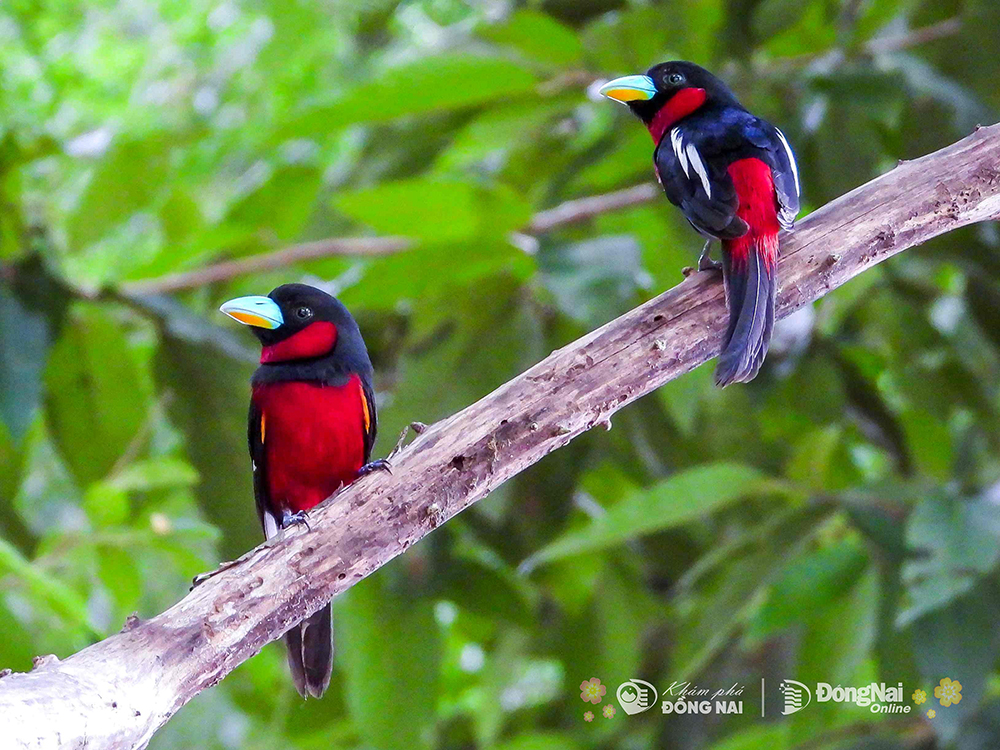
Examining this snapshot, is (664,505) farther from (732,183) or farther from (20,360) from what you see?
(20,360)

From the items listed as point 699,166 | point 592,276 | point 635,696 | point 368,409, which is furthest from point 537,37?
point 635,696

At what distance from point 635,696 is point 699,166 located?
6.30ft

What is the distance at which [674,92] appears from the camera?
1772 mm

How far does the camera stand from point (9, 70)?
5.67 meters

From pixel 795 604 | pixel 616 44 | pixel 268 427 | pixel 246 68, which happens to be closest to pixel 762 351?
pixel 268 427

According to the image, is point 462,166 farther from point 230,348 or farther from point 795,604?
point 795,604

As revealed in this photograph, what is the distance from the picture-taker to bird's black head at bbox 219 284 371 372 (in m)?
1.91

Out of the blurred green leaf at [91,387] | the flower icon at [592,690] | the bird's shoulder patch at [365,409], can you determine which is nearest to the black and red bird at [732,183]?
the bird's shoulder patch at [365,409]

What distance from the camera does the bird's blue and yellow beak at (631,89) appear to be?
1708 mm

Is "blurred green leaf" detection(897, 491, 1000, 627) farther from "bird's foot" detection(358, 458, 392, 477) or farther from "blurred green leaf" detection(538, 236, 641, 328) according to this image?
"bird's foot" detection(358, 458, 392, 477)

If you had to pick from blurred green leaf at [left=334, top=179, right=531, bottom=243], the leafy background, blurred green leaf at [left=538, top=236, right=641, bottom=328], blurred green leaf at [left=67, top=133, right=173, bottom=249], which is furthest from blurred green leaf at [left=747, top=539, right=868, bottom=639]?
blurred green leaf at [left=67, top=133, right=173, bottom=249]

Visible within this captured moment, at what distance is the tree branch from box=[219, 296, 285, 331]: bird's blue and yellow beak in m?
0.39

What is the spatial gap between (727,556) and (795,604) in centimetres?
45

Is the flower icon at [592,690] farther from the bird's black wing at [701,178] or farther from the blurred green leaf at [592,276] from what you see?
the bird's black wing at [701,178]
